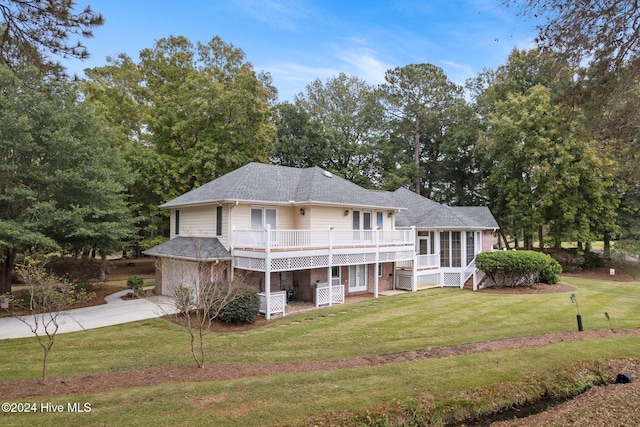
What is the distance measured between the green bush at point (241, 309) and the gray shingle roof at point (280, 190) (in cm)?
441

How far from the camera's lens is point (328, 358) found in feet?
30.7

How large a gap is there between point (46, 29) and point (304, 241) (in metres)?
10.7

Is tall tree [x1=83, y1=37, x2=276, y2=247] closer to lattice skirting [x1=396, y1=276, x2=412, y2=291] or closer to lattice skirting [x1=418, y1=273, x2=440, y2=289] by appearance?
lattice skirting [x1=396, y1=276, x2=412, y2=291]

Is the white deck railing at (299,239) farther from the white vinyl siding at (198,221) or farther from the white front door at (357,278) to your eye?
the white vinyl siding at (198,221)

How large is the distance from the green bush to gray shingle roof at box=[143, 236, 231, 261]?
2.44 meters

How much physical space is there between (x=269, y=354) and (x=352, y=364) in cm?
226

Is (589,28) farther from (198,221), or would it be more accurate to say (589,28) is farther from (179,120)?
(179,120)

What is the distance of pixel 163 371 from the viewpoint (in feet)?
27.0

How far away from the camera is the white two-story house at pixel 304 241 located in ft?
49.1

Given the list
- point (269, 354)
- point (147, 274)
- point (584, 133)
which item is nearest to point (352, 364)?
point (269, 354)

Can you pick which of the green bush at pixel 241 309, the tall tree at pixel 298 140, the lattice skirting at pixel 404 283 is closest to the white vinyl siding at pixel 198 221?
the green bush at pixel 241 309

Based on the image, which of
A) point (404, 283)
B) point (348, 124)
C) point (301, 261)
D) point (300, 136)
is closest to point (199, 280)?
point (301, 261)

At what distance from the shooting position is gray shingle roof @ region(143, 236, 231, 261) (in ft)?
49.0

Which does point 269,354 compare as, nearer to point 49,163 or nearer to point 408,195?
point 49,163
